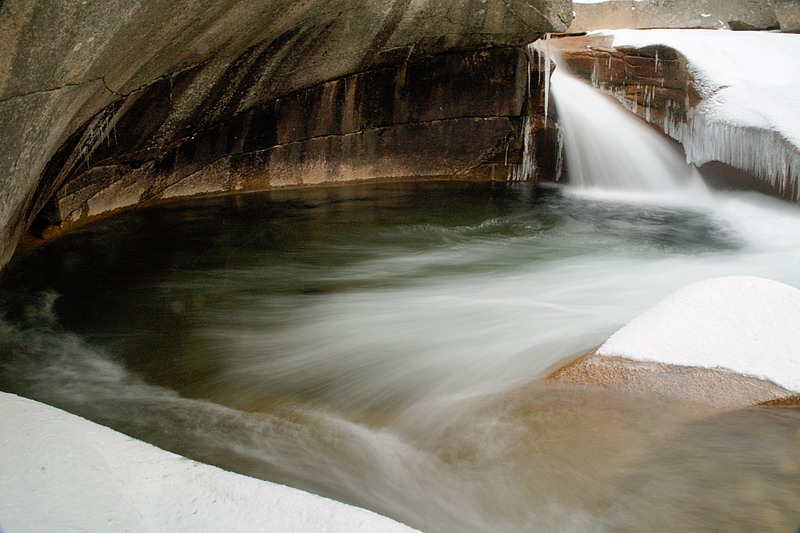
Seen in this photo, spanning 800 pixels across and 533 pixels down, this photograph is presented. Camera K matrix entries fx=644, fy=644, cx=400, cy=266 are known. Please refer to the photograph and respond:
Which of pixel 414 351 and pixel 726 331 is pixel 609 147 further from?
pixel 726 331

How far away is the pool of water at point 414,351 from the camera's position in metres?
1.98

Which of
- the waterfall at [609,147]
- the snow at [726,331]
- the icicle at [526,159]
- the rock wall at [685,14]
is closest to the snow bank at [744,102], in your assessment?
the waterfall at [609,147]

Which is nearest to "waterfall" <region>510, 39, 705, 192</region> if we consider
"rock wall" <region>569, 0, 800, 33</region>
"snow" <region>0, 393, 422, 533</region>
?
"rock wall" <region>569, 0, 800, 33</region>

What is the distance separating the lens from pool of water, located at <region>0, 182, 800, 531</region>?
198cm

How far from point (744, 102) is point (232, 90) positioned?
4.61 meters

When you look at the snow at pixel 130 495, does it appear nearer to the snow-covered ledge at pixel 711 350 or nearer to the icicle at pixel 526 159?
the snow-covered ledge at pixel 711 350

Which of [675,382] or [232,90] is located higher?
[232,90]

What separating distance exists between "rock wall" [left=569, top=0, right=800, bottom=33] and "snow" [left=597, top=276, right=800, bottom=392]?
10.4 meters

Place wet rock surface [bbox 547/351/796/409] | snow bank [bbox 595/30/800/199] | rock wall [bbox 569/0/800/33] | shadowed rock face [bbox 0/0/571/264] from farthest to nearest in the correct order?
rock wall [bbox 569/0/800/33], snow bank [bbox 595/30/800/199], shadowed rock face [bbox 0/0/571/264], wet rock surface [bbox 547/351/796/409]

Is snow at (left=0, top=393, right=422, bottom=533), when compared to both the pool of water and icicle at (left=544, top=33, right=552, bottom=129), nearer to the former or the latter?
the pool of water

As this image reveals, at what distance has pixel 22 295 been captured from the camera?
3.87 metres

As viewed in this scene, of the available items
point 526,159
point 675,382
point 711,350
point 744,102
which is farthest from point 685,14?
point 675,382

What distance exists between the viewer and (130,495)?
1.57m

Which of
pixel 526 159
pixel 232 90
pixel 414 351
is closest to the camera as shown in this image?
pixel 414 351
